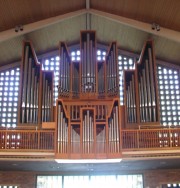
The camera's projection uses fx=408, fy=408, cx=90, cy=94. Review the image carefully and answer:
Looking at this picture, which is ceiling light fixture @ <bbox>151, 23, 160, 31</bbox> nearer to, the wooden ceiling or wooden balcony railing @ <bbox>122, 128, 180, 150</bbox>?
the wooden ceiling

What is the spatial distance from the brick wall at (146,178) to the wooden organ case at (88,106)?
5.29m

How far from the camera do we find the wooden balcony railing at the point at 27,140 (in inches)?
697

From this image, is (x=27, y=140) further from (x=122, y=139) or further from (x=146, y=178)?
(x=146, y=178)

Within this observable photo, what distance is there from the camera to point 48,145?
17.9 meters

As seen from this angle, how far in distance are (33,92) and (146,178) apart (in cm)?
778

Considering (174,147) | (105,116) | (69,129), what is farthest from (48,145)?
(174,147)

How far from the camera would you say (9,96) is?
24.1 metres

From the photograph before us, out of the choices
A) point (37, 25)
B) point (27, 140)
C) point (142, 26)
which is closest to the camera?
point (27, 140)

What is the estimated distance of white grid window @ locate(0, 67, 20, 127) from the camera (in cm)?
2341

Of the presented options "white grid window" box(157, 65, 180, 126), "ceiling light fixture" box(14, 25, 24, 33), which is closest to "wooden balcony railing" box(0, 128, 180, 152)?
"white grid window" box(157, 65, 180, 126)

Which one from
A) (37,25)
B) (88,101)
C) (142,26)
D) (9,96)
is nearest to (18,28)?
(37,25)

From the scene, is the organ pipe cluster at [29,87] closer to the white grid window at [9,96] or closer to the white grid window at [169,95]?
the white grid window at [9,96]

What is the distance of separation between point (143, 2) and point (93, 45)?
3.78 m

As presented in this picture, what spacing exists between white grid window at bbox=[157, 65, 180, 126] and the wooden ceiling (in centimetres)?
81
